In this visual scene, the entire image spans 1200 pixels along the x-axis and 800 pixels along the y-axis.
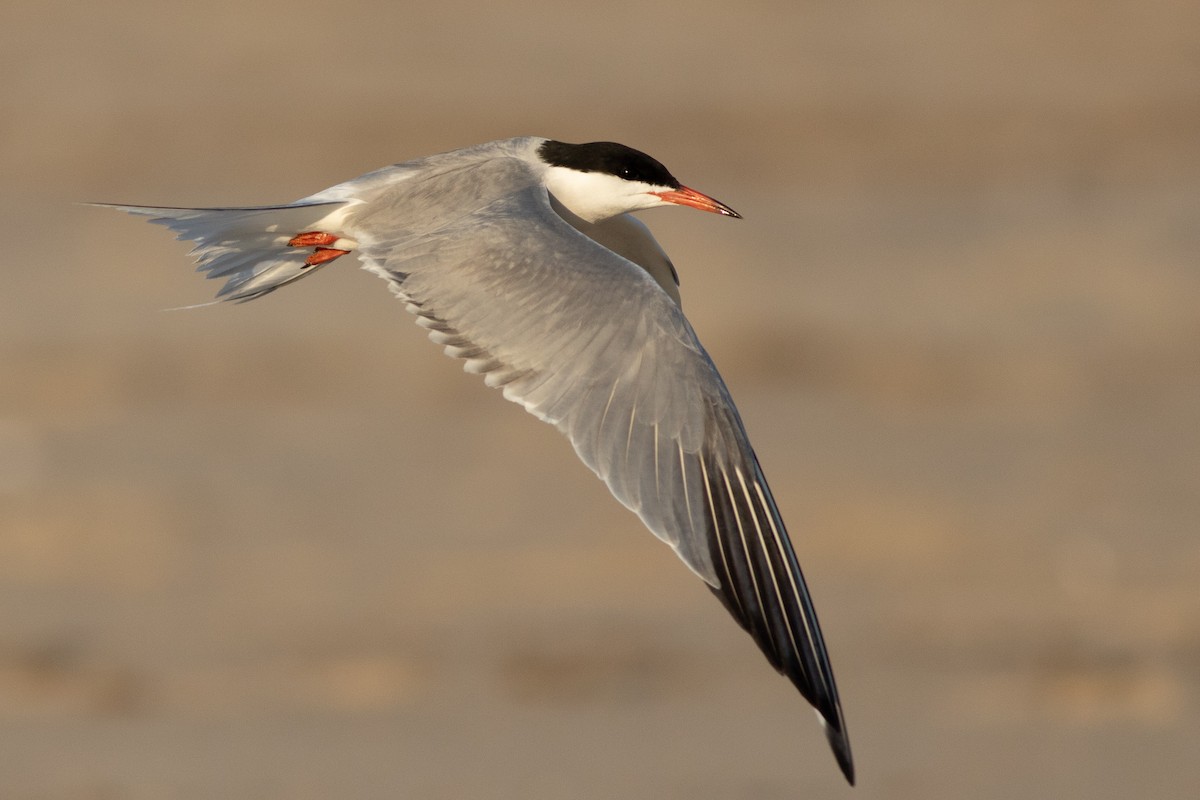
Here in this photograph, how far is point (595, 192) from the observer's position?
22.7 feet

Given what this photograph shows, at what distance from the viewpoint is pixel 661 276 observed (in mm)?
6973

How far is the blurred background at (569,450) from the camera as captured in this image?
42.3ft

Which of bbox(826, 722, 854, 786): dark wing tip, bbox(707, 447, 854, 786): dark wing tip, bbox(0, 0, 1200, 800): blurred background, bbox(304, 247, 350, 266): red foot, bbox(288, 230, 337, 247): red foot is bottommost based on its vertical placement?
bbox(0, 0, 1200, 800): blurred background

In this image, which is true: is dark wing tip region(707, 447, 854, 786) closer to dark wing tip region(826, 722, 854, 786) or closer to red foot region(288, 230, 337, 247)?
dark wing tip region(826, 722, 854, 786)

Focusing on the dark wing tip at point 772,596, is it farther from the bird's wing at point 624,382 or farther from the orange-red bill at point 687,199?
the orange-red bill at point 687,199

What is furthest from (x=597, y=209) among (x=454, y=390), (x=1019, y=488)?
(x=454, y=390)

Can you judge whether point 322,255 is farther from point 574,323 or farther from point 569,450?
point 569,450

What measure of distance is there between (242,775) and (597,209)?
628cm

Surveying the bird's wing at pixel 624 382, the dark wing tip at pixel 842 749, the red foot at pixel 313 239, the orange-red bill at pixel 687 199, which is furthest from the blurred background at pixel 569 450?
the dark wing tip at pixel 842 749

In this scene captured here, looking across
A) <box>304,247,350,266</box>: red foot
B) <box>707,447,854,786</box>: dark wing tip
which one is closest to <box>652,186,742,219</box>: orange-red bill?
<box>304,247,350,266</box>: red foot

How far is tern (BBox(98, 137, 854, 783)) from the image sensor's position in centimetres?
539

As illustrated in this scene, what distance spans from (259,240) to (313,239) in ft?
0.61

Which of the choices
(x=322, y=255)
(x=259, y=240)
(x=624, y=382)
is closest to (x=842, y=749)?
(x=624, y=382)

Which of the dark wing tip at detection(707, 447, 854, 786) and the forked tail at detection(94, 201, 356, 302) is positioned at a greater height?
the forked tail at detection(94, 201, 356, 302)
